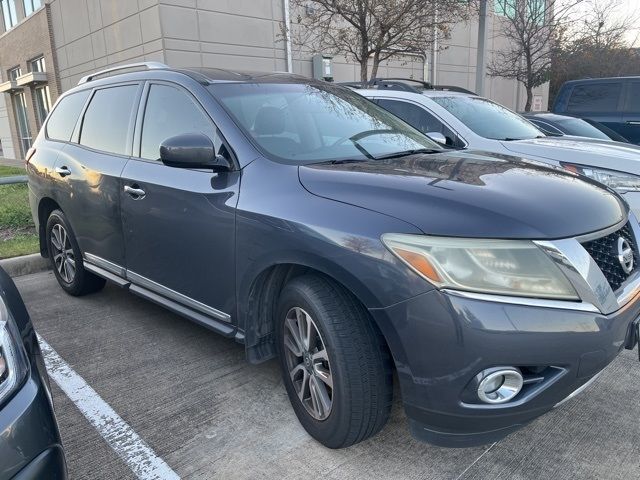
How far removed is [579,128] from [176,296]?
22.8 ft

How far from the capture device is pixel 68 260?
14.5 feet

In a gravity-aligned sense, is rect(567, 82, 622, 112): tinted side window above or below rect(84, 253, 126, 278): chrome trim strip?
above

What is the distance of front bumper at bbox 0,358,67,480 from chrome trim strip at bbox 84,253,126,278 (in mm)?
2017

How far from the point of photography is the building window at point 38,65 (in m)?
21.0

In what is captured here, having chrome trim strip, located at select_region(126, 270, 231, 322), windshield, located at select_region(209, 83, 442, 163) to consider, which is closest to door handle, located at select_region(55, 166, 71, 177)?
chrome trim strip, located at select_region(126, 270, 231, 322)

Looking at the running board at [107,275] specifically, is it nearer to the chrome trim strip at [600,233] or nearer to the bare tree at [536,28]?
the chrome trim strip at [600,233]

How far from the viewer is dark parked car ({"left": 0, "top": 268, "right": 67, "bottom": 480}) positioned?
145cm

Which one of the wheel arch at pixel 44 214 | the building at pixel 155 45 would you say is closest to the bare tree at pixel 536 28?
the building at pixel 155 45

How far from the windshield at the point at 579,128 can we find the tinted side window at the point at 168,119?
643 cm

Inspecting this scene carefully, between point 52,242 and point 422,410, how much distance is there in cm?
387

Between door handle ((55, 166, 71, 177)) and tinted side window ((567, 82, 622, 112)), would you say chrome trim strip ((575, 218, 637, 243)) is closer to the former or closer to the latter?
door handle ((55, 166, 71, 177))

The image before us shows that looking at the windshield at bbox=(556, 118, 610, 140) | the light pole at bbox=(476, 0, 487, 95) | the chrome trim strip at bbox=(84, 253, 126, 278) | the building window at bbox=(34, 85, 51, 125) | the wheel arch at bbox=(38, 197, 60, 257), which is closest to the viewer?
the chrome trim strip at bbox=(84, 253, 126, 278)

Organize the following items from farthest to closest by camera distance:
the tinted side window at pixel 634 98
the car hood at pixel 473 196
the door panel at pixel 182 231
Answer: the tinted side window at pixel 634 98 < the door panel at pixel 182 231 < the car hood at pixel 473 196

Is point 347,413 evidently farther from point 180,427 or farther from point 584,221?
point 584,221
